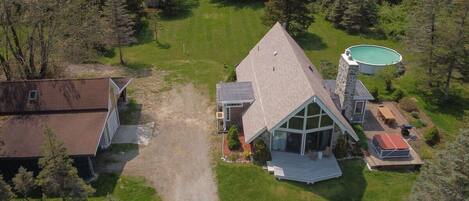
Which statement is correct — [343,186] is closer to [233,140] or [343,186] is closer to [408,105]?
[233,140]

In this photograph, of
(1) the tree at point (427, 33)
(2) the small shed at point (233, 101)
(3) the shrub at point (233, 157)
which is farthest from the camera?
(1) the tree at point (427, 33)

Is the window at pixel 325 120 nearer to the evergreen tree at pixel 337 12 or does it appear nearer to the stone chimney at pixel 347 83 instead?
the stone chimney at pixel 347 83

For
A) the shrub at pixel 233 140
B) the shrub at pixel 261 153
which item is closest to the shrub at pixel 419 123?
the shrub at pixel 261 153

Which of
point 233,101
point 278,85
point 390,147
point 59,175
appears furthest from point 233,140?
point 59,175

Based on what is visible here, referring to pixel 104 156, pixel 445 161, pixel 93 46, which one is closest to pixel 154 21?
pixel 93 46

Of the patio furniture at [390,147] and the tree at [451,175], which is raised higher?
the tree at [451,175]

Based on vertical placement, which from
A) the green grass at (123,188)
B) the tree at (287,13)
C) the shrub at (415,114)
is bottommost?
the green grass at (123,188)
